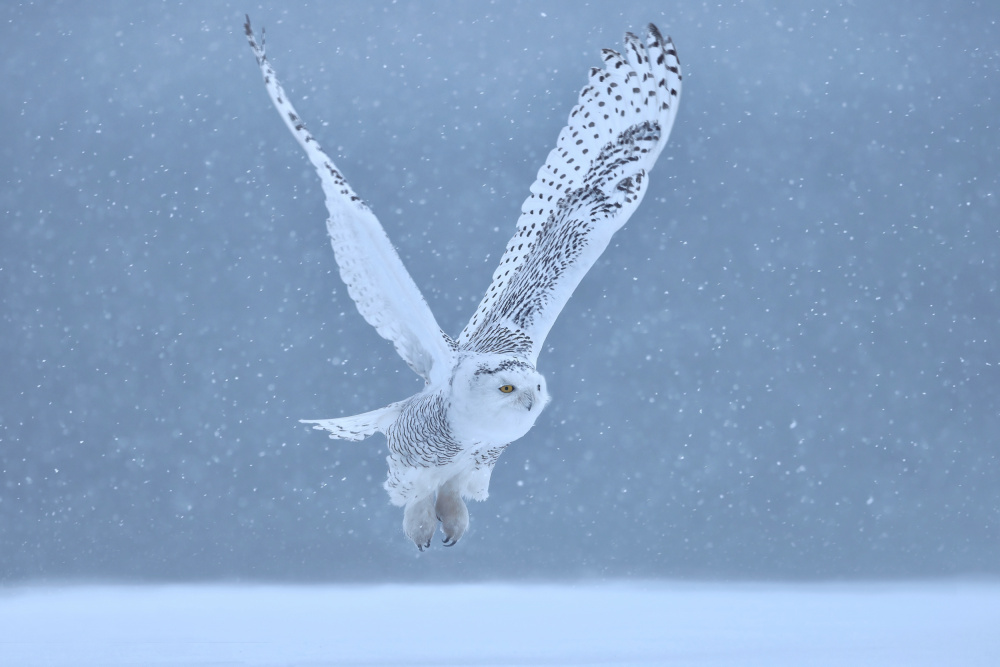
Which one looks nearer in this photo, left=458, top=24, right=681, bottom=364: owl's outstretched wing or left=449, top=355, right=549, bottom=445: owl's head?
left=449, top=355, right=549, bottom=445: owl's head

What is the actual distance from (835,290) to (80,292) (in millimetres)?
2873

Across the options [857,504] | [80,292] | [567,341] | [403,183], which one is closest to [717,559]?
[857,504]

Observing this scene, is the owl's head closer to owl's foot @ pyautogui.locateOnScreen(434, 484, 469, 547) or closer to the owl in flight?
the owl in flight

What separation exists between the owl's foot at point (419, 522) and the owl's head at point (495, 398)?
344mm

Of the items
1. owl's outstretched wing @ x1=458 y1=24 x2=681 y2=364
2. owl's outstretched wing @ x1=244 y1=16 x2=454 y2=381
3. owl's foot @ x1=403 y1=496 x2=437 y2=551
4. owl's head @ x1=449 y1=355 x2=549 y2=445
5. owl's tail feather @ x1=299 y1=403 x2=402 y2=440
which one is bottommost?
owl's foot @ x1=403 y1=496 x2=437 y2=551

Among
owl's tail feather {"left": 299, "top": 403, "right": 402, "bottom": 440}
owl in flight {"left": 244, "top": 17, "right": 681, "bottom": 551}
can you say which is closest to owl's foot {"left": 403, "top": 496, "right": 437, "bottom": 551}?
owl in flight {"left": 244, "top": 17, "right": 681, "bottom": 551}

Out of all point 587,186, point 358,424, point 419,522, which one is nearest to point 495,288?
point 587,186

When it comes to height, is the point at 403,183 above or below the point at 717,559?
above

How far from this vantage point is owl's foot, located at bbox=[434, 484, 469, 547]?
6.46ft

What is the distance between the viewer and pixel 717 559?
326 centimetres

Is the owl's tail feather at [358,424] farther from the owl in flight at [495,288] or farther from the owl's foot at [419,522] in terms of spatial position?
the owl's foot at [419,522]

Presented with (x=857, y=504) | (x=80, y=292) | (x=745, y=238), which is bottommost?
(x=857, y=504)

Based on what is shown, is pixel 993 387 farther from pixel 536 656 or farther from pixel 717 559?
pixel 536 656

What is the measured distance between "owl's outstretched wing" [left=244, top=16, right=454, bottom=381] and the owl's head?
0.51ft
